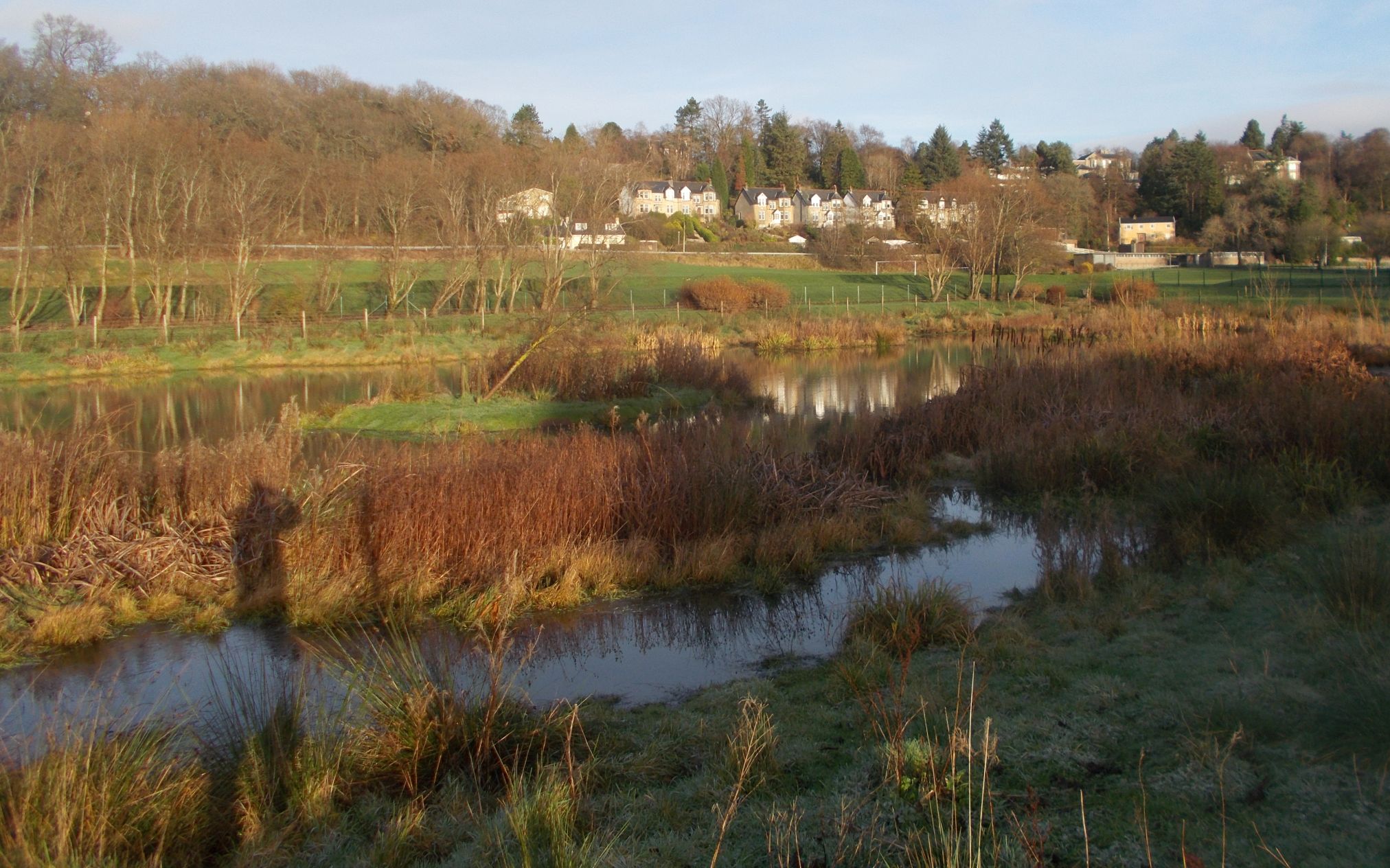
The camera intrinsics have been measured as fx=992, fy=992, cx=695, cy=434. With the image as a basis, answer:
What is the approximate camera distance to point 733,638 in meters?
8.45

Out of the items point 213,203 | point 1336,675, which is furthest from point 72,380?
point 1336,675

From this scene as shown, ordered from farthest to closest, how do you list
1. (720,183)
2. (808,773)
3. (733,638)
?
(720,183)
(733,638)
(808,773)

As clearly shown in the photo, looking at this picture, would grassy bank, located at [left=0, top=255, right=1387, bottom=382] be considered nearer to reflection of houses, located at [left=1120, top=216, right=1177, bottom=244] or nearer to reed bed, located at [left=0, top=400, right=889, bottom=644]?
reed bed, located at [left=0, top=400, right=889, bottom=644]

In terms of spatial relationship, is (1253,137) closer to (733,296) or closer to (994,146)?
(994,146)

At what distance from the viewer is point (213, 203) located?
40.2m

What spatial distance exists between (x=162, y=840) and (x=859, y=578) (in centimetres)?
700

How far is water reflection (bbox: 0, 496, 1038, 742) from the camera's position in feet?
22.5

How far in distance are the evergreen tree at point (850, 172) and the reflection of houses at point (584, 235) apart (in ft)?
224

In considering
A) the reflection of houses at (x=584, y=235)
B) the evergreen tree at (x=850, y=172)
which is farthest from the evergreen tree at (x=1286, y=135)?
the reflection of houses at (x=584, y=235)

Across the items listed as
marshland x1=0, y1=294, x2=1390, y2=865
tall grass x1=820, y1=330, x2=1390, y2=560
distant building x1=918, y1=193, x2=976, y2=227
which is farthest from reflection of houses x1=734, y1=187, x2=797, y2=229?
marshland x1=0, y1=294, x2=1390, y2=865

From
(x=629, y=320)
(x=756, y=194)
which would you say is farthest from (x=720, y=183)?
(x=629, y=320)

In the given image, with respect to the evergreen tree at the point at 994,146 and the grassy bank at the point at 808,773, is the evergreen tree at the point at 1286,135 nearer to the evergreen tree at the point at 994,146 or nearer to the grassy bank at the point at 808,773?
the evergreen tree at the point at 994,146

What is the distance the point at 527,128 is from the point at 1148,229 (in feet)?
190

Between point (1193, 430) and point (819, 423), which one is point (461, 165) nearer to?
point (819, 423)
